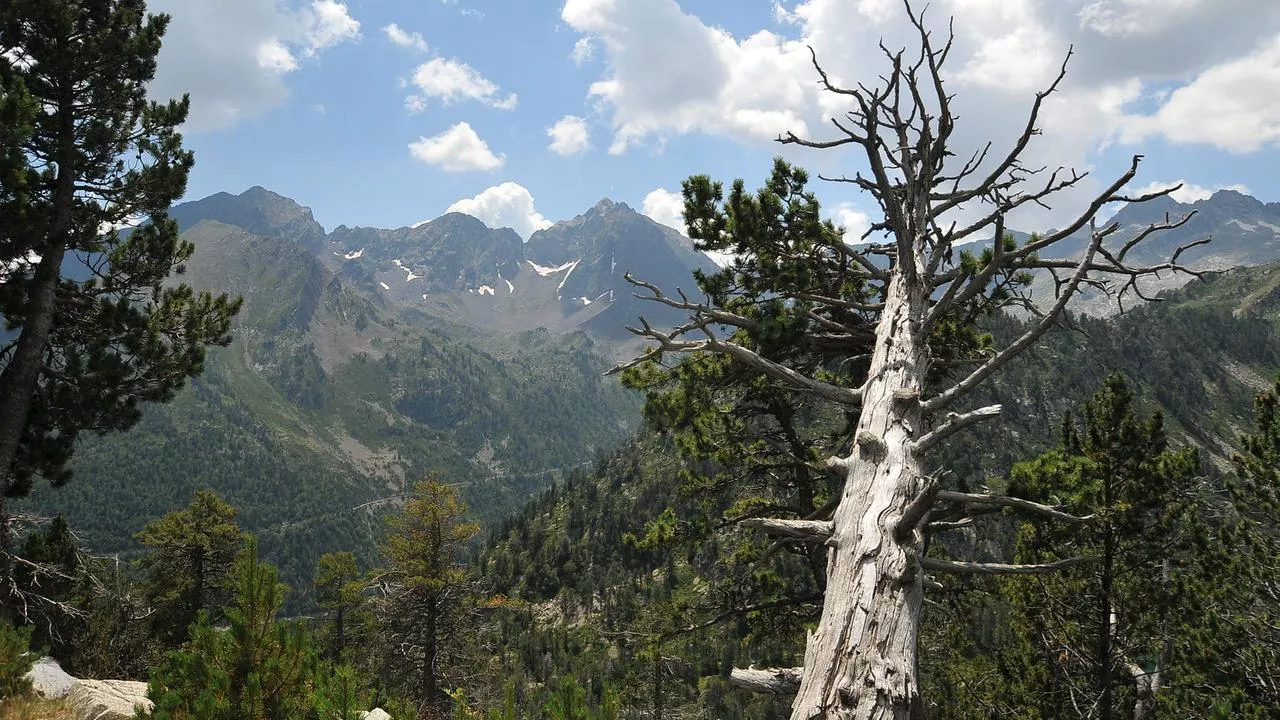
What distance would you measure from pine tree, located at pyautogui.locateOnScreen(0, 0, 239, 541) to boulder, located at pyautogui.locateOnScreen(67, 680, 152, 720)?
3.46m

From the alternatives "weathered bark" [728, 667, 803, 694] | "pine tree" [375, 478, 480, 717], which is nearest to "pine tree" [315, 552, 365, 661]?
"pine tree" [375, 478, 480, 717]

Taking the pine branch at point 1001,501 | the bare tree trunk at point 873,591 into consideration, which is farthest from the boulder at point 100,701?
the pine branch at point 1001,501

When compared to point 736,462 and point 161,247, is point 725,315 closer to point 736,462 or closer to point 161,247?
point 736,462

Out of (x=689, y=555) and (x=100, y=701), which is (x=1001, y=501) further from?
(x=100, y=701)

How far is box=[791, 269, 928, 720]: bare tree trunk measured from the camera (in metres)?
3.66

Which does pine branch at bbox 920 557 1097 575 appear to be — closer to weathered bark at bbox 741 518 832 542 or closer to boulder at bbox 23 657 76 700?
weathered bark at bbox 741 518 832 542

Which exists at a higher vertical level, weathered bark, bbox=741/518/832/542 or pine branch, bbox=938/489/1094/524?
pine branch, bbox=938/489/1094/524

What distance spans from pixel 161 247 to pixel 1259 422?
19.9 m

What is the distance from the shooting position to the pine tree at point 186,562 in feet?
86.7

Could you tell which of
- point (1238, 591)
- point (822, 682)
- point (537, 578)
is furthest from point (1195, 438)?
point (822, 682)

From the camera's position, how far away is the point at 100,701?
7.76 meters

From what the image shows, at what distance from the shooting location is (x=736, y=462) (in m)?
10.0

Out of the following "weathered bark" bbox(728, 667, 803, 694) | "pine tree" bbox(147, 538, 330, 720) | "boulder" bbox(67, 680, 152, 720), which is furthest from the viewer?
"boulder" bbox(67, 680, 152, 720)

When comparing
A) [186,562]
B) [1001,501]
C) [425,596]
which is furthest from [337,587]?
[1001,501]
